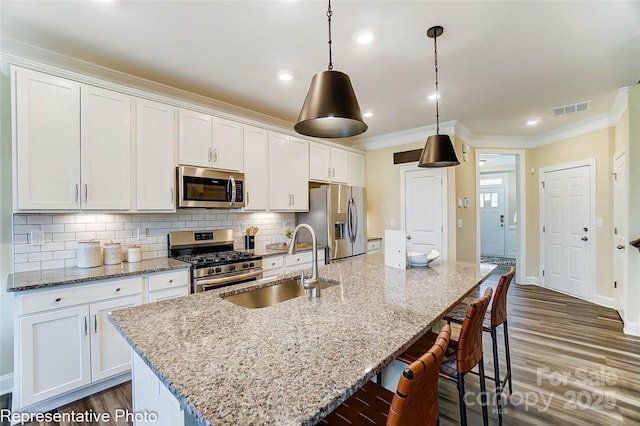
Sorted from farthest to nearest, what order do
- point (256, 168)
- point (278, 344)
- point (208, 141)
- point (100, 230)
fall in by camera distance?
point (256, 168)
point (208, 141)
point (100, 230)
point (278, 344)

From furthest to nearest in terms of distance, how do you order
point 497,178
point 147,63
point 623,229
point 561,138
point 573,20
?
point 497,178 → point 561,138 → point 623,229 → point 147,63 → point 573,20

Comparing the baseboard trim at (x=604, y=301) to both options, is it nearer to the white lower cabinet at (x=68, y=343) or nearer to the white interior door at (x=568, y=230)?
the white interior door at (x=568, y=230)

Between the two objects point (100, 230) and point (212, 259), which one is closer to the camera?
point (100, 230)

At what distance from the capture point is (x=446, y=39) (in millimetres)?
2309

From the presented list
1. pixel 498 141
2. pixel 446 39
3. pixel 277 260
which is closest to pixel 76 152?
pixel 277 260

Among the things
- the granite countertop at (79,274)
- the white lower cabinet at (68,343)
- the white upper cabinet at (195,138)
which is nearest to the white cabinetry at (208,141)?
the white upper cabinet at (195,138)

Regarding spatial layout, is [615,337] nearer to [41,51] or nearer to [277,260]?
[277,260]

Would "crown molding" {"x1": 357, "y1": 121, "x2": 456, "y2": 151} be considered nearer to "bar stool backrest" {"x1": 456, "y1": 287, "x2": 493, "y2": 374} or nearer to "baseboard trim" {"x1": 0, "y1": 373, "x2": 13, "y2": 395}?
"bar stool backrest" {"x1": 456, "y1": 287, "x2": 493, "y2": 374}

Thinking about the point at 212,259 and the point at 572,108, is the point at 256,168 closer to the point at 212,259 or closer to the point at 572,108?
the point at 212,259

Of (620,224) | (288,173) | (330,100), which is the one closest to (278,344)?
(330,100)

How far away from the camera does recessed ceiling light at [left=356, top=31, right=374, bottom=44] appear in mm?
2227

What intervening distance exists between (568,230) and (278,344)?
5595mm

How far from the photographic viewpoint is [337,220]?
4.28 m

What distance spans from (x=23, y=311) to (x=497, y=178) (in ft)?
32.4
